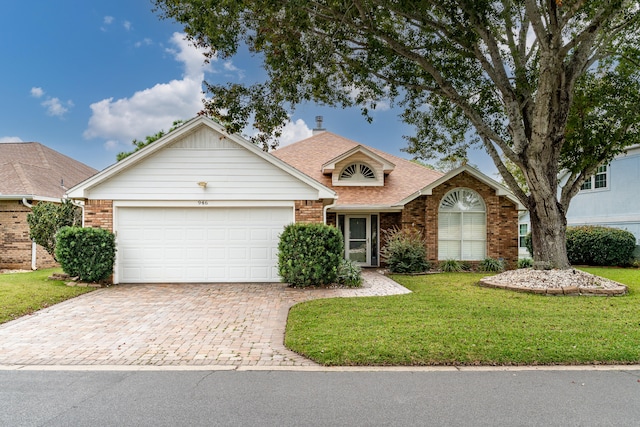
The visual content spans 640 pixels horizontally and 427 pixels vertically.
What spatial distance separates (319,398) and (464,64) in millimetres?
12166

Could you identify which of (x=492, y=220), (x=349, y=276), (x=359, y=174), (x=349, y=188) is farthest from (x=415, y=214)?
(x=349, y=276)

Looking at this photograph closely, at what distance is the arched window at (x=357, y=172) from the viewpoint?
17.2 metres

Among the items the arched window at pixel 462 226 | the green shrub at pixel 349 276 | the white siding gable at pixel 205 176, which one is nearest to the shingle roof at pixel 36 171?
the white siding gable at pixel 205 176

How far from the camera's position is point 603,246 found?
1681cm

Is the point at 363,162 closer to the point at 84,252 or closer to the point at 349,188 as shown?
the point at 349,188

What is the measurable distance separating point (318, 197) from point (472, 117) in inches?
207

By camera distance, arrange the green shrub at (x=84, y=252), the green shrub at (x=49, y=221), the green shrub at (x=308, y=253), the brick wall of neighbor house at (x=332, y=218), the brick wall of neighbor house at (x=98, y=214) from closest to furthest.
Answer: the green shrub at (x=308, y=253) → the green shrub at (x=84, y=252) → the brick wall of neighbor house at (x=98, y=214) → the green shrub at (x=49, y=221) → the brick wall of neighbor house at (x=332, y=218)

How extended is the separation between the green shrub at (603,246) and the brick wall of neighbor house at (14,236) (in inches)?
919

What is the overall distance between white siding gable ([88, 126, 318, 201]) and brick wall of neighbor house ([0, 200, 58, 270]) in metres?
6.57

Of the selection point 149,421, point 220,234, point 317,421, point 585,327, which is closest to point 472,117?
point 585,327

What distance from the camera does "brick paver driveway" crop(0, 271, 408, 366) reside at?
5387 millimetres

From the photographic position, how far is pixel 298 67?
1073cm

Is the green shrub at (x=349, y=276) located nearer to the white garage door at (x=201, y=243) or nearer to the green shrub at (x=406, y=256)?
the white garage door at (x=201, y=243)

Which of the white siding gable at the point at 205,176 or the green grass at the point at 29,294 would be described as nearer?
the green grass at the point at 29,294
